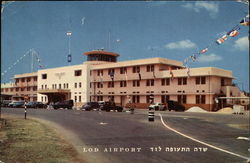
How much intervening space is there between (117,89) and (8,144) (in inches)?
2224

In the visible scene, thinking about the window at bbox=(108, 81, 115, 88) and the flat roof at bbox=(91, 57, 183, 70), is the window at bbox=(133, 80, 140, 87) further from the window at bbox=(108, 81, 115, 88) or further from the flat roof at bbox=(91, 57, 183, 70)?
the window at bbox=(108, 81, 115, 88)

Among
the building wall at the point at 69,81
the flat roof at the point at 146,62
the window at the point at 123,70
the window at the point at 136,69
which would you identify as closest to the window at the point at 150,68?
the flat roof at the point at 146,62

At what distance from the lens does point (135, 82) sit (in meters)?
63.8

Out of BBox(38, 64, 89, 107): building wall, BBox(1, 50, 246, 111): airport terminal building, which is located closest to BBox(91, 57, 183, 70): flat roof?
BBox(1, 50, 246, 111): airport terminal building

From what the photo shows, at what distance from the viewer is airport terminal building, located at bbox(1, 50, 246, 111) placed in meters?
52.6

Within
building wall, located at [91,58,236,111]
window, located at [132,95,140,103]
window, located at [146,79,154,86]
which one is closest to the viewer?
building wall, located at [91,58,236,111]

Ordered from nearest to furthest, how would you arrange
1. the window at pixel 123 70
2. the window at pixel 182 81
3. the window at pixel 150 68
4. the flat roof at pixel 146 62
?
the window at pixel 182 81
the flat roof at pixel 146 62
the window at pixel 150 68
the window at pixel 123 70

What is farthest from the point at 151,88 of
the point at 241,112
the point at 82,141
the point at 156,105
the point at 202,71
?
the point at 82,141

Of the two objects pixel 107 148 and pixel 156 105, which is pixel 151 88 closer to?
pixel 156 105

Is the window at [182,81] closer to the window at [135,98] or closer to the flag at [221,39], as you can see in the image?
the window at [135,98]

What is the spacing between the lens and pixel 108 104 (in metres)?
45.5

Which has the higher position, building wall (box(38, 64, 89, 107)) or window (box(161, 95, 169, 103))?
building wall (box(38, 64, 89, 107))

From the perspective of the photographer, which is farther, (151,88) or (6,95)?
(6,95)

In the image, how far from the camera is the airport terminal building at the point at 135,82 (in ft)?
172
